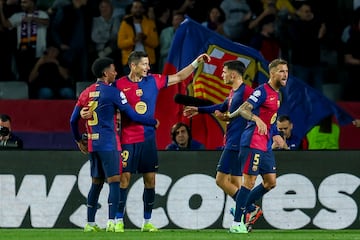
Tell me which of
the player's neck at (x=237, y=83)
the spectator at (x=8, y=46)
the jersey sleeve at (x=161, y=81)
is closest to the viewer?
the player's neck at (x=237, y=83)

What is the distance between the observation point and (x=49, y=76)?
24562 millimetres

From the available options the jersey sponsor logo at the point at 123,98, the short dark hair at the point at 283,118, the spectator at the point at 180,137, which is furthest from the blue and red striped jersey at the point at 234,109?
the short dark hair at the point at 283,118

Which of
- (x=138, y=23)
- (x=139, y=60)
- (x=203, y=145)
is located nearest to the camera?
(x=139, y=60)

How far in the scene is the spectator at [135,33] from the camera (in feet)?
79.4

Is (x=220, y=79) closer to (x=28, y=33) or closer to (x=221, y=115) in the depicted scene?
(x=28, y=33)

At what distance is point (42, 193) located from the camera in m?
20.0

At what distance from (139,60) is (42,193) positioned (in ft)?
9.42

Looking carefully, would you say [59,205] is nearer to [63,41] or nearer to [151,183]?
[151,183]

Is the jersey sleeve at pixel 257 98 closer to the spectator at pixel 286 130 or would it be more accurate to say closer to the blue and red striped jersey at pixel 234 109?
the blue and red striped jersey at pixel 234 109

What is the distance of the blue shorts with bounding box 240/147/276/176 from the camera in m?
17.7

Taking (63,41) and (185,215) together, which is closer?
(185,215)

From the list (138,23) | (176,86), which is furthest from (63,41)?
(176,86)

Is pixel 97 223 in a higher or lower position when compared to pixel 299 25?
lower

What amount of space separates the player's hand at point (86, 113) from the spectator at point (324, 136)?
5.26 metres
